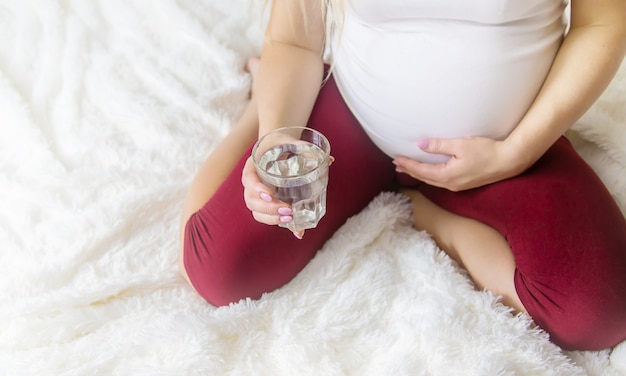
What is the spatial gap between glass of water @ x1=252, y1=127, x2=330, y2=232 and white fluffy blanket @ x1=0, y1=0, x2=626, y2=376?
18 centimetres

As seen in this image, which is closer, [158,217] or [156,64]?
[158,217]

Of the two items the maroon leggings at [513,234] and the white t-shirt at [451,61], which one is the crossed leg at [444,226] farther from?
the white t-shirt at [451,61]

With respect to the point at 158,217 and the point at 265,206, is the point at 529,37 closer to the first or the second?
the point at 265,206

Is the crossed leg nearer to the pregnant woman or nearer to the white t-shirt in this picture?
the pregnant woman

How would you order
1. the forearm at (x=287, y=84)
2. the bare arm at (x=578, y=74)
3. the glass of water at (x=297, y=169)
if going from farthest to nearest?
1. the forearm at (x=287, y=84)
2. the bare arm at (x=578, y=74)
3. the glass of water at (x=297, y=169)

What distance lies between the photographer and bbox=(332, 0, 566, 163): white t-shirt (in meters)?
0.79

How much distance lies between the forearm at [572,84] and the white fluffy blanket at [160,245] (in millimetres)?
201

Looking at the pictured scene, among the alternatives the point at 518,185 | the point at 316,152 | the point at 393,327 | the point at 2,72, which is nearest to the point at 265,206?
the point at 316,152

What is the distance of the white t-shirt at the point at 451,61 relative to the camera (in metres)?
0.79

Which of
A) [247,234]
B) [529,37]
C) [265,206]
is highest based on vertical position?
[529,37]

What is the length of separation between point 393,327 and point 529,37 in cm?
44

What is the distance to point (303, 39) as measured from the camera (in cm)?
96

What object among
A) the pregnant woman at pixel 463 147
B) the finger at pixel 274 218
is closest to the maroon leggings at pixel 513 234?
the pregnant woman at pixel 463 147

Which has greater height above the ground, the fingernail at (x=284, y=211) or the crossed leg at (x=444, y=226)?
the fingernail at (x=284, y=211)
